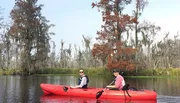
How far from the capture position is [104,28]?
44.6 m

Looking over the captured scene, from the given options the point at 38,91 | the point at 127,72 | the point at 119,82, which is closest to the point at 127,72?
the point at 127,72

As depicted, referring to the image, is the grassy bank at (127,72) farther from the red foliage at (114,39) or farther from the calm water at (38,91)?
the calm water at (38,91)

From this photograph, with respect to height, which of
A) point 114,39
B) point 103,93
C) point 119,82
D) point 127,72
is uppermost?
point 114,39

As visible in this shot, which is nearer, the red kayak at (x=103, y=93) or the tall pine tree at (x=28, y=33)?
the red kayak at (x=103, y=93)

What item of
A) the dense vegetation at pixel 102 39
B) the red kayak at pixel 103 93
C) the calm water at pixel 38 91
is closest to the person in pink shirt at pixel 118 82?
the red kayak at pixel 103 93

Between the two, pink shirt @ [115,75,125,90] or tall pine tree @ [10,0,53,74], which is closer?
pink shirt @ [115,75,125,90]

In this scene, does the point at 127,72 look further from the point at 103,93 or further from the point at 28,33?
the point at 103,93

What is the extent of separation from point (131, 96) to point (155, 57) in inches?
2058

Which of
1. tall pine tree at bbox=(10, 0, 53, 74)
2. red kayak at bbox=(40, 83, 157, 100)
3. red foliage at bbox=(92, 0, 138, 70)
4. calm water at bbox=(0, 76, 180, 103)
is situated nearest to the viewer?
calm water at bbox=(0, 76, 180, 103)

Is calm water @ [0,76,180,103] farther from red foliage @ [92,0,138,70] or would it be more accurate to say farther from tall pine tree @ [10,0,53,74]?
tall pine tree @ [10,0,53,74]

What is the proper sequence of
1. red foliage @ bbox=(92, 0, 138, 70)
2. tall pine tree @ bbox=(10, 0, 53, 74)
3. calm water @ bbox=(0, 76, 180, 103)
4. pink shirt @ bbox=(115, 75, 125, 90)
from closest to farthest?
calm water @ bbox=(0, 76, 180, 103) → pink shirt @ bbox=(115, 75, 125, 90) → red foliage @ bbox=(92, 0, 138, 70) → tall pine tree @ bbox=(10, 0, 53, 74)

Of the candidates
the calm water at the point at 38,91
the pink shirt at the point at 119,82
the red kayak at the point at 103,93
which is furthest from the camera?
the pink shirt at the point at 119,82

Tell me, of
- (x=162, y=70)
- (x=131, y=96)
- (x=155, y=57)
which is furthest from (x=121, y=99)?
(x=155, y=57)

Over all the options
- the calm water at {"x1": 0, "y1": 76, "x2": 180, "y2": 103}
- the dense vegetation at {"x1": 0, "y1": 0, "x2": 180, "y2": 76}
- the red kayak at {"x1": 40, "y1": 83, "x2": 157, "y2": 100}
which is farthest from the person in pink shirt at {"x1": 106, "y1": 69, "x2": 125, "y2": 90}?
the dense vegetation at {"x1": 0, "y1": 0, "x2": 180, "y2": 76}
